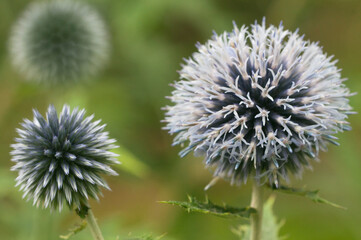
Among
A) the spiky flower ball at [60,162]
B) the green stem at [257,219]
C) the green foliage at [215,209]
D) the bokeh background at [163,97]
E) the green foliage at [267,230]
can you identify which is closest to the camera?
the green foliage at [215,209]

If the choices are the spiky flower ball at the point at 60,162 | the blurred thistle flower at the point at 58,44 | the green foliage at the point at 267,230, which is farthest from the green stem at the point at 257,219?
the blurred thistle flower at the point at 58,44

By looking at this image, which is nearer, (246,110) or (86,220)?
(86,220)

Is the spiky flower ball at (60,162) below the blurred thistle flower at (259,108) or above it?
below

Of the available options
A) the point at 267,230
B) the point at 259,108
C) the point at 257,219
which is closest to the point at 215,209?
the point at 257,219

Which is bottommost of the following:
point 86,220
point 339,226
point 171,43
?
point 86,220

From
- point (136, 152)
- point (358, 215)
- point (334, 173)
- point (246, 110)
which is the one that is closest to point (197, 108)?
point (246, 110)

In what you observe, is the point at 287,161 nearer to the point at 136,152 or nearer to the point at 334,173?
the point at 136,152

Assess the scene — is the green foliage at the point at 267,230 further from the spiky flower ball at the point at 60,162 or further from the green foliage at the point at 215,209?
the spiky flower ball at the point at 60,162
